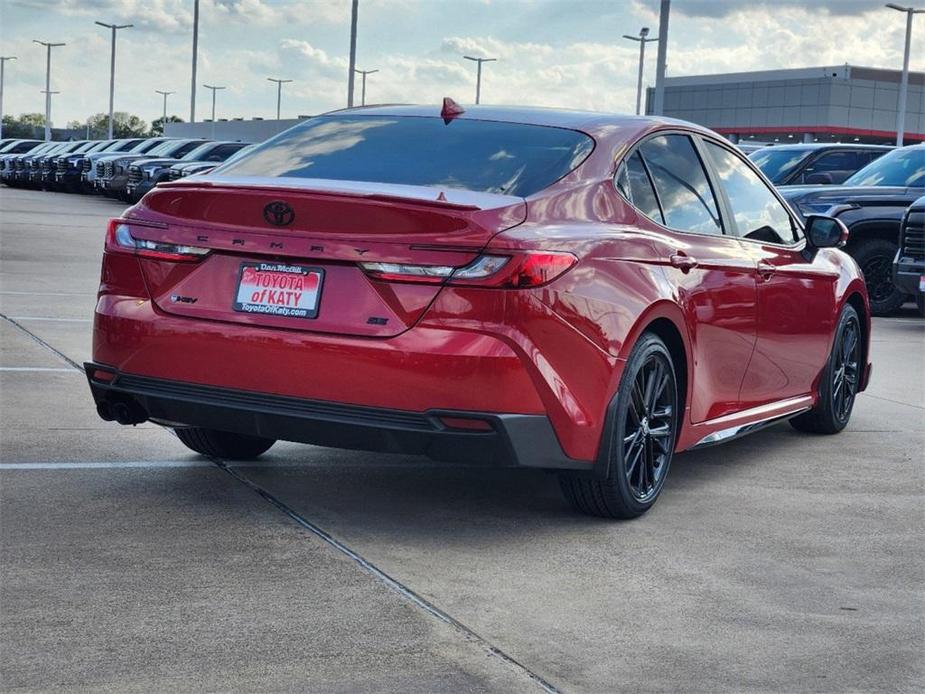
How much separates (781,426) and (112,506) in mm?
4300

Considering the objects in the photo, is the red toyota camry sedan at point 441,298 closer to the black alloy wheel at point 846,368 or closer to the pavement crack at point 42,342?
the black alloy wheel at point 846,368

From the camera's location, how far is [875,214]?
15.9 metres

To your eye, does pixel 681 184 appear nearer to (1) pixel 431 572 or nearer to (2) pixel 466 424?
(2) pixel 466 424

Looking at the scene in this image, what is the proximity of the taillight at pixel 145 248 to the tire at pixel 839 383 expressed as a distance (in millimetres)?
3820

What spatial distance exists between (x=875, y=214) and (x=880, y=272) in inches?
24.1

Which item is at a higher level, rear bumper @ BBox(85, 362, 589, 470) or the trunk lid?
the trunk lid

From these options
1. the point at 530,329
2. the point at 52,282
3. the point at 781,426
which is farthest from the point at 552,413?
the point at 52,282

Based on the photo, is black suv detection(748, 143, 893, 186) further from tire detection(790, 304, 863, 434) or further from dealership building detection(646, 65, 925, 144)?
dealership building detection(646, 65, 925, 144)

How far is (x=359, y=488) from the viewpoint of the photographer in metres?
6.17

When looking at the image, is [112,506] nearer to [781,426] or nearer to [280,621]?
[280,621]

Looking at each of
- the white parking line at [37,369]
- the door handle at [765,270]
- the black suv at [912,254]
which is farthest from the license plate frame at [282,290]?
the black suv at [912,254]

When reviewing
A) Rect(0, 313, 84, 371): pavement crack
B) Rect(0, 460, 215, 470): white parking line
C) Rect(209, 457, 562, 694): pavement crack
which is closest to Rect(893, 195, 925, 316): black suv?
Rect(0, 313, 84, 371): pavement crack

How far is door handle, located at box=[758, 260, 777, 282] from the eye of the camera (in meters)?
6.95

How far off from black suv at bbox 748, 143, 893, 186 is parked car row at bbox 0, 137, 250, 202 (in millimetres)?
10361
